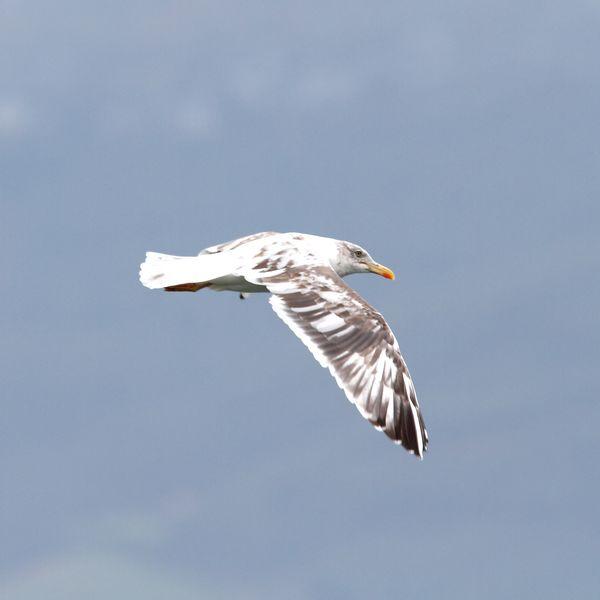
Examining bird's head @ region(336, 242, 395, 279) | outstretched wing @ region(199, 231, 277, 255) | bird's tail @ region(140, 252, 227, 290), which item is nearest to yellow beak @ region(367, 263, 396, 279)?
bird's head @ region(336, 242, 395, 279)

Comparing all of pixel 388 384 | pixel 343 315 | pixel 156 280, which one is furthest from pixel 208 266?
pixel 388 384

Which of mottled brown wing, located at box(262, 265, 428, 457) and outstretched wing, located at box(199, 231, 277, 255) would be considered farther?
outstretched wing, located at box(199, 231, 277, 255)

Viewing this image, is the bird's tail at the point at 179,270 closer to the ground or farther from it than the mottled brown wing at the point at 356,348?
farther from it

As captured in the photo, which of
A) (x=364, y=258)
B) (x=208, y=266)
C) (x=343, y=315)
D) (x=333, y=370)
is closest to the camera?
(x=333, y=370)

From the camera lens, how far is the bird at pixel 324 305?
21172 mm

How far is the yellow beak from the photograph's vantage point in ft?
92.9

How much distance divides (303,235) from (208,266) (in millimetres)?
2630

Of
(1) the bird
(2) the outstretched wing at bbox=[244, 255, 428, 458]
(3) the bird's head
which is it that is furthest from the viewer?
(3) the bird's head

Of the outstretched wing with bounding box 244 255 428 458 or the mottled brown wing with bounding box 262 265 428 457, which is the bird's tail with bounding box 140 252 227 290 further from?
the mottled brown wing with bounding box 262 265 428 457

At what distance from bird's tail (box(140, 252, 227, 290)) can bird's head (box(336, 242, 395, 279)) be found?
9.53 feet

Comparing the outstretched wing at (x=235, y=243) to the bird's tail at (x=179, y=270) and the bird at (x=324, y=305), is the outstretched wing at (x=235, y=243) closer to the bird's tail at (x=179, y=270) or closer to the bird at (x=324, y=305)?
the bird at (x=324, y=305)

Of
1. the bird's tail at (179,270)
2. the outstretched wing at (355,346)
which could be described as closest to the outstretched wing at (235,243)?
the bird's tail at (179,270)

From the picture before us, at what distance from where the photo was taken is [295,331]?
2188 cm

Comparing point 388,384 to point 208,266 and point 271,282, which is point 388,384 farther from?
point 208,266
